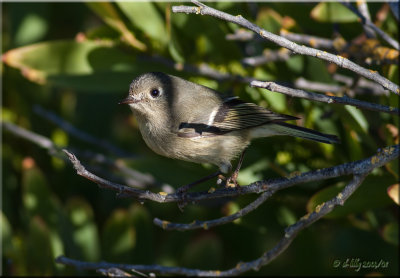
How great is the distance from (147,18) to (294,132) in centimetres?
87

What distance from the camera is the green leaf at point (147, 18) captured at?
2.40 meters

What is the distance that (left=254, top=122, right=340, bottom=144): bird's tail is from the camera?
2049 mm

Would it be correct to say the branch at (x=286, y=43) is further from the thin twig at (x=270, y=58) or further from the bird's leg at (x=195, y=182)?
the bird's leg at (x=195, y=182)

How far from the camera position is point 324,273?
8.13ft

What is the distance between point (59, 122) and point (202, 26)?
1064mm

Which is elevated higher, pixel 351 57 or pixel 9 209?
pixel 351 57

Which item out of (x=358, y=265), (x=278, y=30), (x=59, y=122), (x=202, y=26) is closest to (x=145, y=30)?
(x=202, y=26)

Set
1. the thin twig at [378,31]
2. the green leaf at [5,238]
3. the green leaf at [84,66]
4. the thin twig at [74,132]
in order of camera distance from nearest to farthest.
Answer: the thin twig at [378,31]
the green leaf at [5,238]
the green leaf at [84,66]
the thin twig at [74,132]

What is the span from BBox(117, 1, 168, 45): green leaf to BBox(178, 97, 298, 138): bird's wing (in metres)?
0.42

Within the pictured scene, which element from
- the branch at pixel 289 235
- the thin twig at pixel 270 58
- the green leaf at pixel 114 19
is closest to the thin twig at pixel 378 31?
the thin twig at pixel 270 58

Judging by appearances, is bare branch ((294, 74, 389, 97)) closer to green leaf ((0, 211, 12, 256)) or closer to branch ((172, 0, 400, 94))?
branch ((172, 0, 400, 94))

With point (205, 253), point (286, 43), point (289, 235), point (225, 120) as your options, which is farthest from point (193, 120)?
point (286, 43)

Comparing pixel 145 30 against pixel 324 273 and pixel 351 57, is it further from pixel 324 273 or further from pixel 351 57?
pixel 324 273

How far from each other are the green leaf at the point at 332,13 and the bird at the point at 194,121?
47 cm
